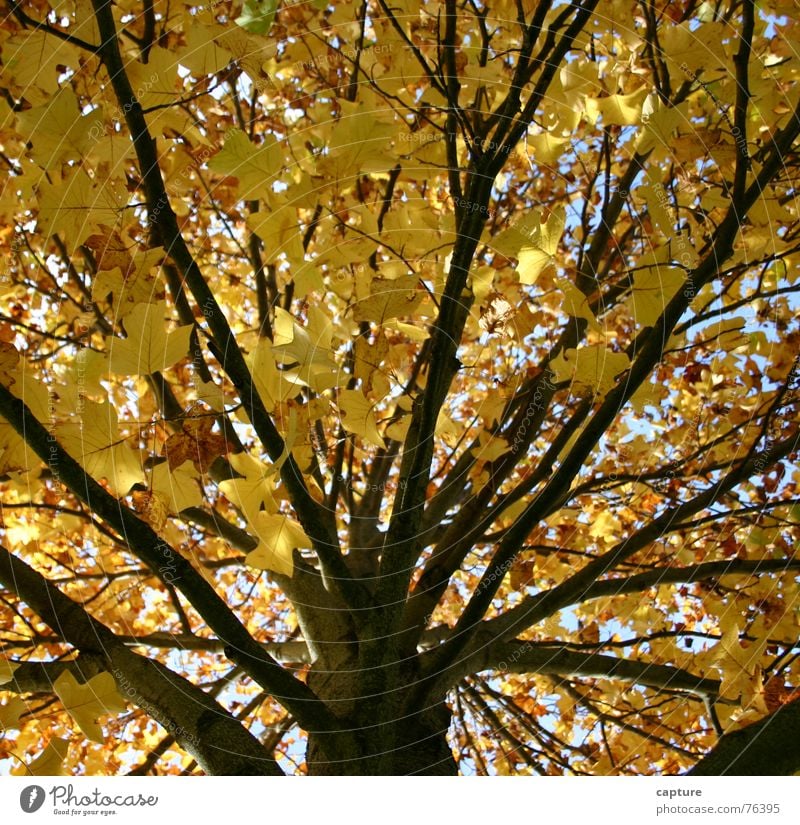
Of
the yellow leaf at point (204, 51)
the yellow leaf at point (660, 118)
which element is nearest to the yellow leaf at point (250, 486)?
the yellow leaf at point (204, 51)

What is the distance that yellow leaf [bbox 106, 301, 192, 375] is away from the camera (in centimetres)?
142

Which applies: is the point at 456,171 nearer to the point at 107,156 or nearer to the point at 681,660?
the point at 107,156

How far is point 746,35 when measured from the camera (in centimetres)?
157

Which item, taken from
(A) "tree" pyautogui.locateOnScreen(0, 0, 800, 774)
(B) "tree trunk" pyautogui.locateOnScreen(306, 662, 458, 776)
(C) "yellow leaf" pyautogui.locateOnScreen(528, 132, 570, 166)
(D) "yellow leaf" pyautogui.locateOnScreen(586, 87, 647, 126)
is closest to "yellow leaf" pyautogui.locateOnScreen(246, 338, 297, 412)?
(A) "tree" pyautogui.locateOnScreen(0, 0, 800, 774)

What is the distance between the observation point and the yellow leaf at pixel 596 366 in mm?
1736

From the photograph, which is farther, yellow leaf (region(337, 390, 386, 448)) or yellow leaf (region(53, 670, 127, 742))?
yellow leaf (region(337, 390, 386, 448))

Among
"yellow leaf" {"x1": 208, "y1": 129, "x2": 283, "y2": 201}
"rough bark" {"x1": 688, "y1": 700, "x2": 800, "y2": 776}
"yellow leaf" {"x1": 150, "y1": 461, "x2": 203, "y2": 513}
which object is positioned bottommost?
"rough bark" {"x1": 688, "y1": 700, "x2": 800, "y2": 776}

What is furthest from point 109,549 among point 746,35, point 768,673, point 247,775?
point 746,35

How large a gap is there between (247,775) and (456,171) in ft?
5.03

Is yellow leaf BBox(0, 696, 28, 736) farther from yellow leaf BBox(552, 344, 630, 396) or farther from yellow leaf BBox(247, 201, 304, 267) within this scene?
yellow leaf BBox(552, 344, 630, 396)

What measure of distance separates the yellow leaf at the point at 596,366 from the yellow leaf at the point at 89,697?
4.10ft
